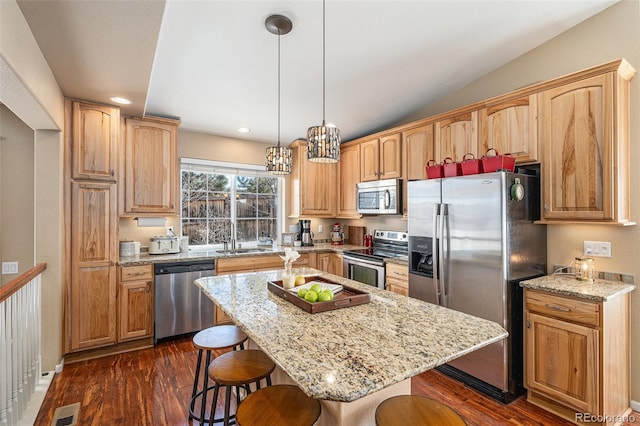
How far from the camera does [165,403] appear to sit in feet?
7.49

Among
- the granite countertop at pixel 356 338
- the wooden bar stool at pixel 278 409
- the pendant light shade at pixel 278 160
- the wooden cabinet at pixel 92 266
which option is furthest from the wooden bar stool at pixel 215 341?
the wooden cabinet at pixel 92 266

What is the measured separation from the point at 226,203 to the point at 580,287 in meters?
3.87

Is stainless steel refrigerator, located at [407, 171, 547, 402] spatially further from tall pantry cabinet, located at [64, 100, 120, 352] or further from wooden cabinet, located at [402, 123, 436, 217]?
tall pantry cabinet, located at [64, 100, 120, 352]

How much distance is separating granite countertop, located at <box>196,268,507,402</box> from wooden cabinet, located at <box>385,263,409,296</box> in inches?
55.5

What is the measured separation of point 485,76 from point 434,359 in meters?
3.15

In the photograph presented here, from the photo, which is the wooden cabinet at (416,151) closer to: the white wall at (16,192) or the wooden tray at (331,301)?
the wooden tray at (331,301)

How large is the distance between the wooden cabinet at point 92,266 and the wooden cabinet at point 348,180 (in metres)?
2.81

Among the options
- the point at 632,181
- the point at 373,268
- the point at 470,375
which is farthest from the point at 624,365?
the point at 373,268

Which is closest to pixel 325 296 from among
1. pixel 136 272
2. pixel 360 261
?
pixel 360 261

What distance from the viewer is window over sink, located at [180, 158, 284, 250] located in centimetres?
411

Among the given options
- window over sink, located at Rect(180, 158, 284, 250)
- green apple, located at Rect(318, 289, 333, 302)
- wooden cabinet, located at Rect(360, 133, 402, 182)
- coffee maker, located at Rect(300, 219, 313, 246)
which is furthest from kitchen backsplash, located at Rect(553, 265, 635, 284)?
window over sink, located at Rect(180, 158, 284, 250)

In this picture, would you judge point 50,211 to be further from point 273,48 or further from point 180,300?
point 273,48

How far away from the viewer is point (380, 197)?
3918 mm

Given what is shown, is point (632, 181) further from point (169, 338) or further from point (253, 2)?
point (169, 338)
